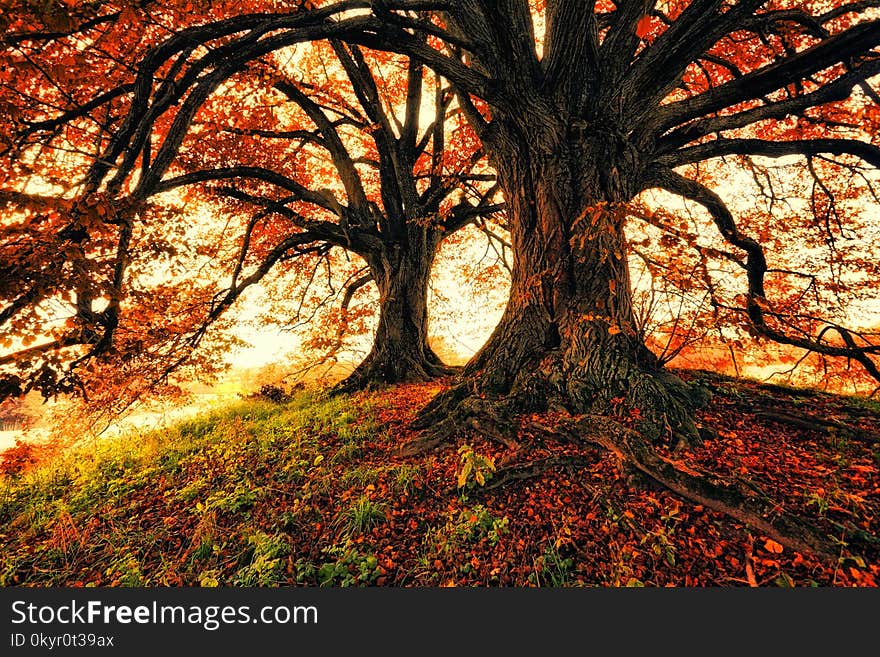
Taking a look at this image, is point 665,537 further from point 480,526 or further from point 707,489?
point 480,526

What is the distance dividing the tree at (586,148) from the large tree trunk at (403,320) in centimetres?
358

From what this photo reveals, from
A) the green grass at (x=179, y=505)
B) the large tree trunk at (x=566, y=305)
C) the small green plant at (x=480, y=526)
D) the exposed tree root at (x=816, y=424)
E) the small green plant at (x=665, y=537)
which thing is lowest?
the green grass at (x=179, y=505)

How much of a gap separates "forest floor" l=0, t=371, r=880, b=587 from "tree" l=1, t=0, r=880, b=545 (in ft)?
1.60

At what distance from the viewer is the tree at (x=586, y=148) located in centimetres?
352

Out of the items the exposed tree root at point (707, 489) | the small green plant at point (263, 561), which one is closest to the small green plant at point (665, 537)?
the exposed tree root at point (707, 489)

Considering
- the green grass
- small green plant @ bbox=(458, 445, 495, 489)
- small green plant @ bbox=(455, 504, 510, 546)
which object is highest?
small green plant @ bbox=(458, 445, 495, 489)

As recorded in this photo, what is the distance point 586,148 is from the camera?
4359 millimetres

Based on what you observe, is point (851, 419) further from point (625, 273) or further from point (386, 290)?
point (386, 290)

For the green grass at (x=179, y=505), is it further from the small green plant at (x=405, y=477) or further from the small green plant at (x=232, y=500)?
the small green plant at (x=405, y=477)

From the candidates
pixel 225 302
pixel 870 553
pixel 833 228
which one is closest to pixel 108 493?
pixel 225 302

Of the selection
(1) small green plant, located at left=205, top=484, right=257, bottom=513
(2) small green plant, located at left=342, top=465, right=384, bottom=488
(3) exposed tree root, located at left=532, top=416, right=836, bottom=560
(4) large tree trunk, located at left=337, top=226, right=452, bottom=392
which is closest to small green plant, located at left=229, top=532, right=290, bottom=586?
(1) small green plant, located at left=205, top=484, right=257, bottom=513

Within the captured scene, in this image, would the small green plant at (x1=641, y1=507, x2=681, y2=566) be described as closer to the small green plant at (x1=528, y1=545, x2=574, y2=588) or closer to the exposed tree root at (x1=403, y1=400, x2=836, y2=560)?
the exposed tree root at (x1=403, y1=400, x2=836, y2=560)

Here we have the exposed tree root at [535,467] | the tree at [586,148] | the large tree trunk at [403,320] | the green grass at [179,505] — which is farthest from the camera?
the large tree trunk at [403,320]

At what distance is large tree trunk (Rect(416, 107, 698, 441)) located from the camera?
402 centimetres
